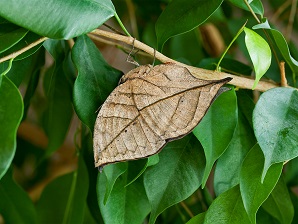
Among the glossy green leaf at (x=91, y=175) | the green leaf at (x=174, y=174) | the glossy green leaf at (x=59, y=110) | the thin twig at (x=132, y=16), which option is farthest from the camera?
the thin twig at (x=132, y=16)

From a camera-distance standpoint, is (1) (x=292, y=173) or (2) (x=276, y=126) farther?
(1) (x=292, y=173)

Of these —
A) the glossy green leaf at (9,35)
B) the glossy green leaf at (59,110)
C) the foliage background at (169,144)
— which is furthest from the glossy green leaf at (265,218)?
the glossy green leaf at (9,35)

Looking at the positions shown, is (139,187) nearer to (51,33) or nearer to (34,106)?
(51,33)

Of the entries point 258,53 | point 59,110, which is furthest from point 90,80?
point 59,110

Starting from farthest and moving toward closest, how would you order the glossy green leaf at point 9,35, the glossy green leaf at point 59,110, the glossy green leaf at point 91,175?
1. the glossy green leaf at point 59,110
2. the glossy green leaf at point 91,175
3. the glossy green leaf at point 9,35

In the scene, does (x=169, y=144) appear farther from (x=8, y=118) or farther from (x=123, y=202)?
(x=8, y=118)

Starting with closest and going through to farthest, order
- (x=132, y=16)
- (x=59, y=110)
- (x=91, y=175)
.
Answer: (x=91, y=175), (x=59, y=110), (x=132, y=16)

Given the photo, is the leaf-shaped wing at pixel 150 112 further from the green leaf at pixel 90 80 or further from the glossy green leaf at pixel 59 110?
the glossy green leaf at pixel 59 110

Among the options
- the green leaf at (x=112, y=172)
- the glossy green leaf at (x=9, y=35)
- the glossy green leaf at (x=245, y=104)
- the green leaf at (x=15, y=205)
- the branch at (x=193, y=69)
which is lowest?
the green leaf at (x=15, y=205)
